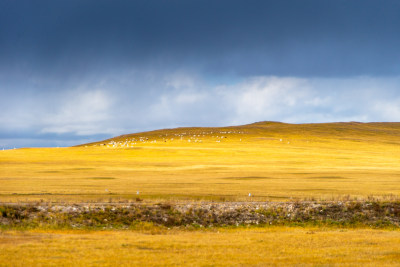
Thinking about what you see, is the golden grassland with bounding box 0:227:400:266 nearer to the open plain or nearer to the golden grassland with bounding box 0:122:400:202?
the open plain

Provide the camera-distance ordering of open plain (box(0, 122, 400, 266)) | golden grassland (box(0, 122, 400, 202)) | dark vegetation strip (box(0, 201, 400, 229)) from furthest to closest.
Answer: golden grassland (box(0, 122, 400, 202))
dark vegetation strip (box(0, 201, 400, 229))
open plain (box(0, 122, 400, 266))

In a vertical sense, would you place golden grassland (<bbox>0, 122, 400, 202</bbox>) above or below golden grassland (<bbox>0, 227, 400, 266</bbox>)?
above

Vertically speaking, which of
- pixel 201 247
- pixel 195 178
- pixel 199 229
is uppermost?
pixel 195 178

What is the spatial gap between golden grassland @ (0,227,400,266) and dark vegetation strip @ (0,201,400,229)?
1606mm

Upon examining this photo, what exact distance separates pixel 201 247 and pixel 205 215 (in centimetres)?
749

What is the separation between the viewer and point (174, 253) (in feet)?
69.3

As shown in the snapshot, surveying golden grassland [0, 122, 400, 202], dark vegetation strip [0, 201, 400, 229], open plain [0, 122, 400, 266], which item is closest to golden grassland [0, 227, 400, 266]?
open plain [0, 122, 400, 266]

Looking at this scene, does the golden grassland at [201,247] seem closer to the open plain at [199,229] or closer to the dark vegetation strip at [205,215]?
the open plain at [199,229]

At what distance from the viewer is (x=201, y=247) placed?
22.6 meters

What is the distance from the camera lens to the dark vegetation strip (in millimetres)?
28547

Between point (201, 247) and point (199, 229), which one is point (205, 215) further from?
point (201, 247)

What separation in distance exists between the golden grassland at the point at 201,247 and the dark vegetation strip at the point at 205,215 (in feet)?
5.27

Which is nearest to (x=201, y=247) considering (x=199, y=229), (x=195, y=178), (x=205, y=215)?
(x=199, y=229)

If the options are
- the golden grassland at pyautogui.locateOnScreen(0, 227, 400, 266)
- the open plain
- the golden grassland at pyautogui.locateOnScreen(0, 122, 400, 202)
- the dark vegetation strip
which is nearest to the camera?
the golden grassland at pyautogui.locateOnScreen(0, 227, 400, 266)
